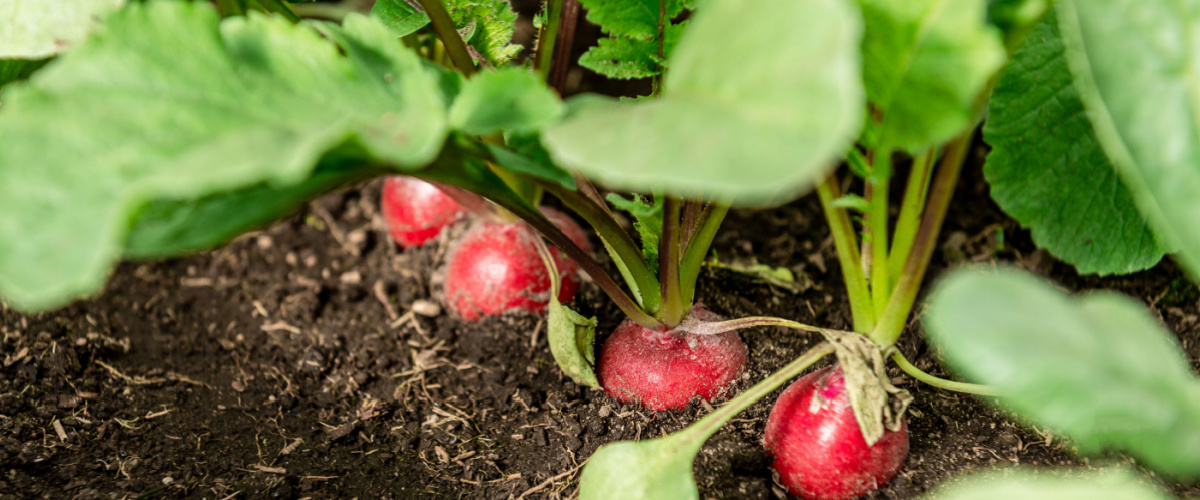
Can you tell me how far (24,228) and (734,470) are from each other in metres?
0.87

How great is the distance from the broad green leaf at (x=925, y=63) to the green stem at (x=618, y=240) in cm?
39

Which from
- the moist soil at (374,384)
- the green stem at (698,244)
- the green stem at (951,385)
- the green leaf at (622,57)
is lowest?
the moist soil at (374,384)

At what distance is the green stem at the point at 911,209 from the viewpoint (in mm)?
942

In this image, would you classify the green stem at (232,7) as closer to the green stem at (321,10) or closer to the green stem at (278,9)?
the green stem at (278,9)

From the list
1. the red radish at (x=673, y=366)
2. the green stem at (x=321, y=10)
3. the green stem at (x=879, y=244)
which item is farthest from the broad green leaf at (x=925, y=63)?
the green stem at (x=321, y=10)

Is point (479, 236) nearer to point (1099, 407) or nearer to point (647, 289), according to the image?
point (647, 289)

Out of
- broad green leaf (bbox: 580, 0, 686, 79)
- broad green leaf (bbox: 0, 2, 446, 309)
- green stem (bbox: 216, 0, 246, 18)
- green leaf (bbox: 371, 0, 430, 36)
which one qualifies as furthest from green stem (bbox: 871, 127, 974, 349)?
green stem (bbox: 216, 0, 246, 18)

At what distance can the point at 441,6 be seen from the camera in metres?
1.10

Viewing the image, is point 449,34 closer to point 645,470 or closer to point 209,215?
point 209,215

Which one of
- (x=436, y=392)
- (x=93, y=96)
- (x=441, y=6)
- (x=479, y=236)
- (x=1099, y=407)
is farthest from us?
(x=479, y=236)

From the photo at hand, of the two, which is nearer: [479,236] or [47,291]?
[47,291]

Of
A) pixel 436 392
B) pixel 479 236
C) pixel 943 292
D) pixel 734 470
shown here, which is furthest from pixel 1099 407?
pixel 479 236

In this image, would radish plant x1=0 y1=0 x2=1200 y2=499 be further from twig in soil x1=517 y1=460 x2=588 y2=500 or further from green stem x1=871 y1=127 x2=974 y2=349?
twig in soil x1=517 y1=460 x2=588 y2=500

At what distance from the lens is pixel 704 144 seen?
2.06 feet
